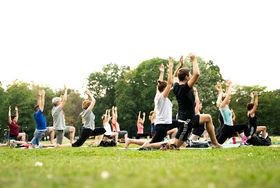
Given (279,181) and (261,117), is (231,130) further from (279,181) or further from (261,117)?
(261,117)

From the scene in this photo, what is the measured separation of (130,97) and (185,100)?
66095 millimetres

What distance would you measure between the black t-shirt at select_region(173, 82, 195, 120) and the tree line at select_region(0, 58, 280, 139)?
5175 centimetres

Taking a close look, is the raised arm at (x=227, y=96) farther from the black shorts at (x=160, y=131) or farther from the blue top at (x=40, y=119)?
the blue top at (x=40, y=119)

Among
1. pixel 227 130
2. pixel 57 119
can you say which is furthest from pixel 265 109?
pixel 227 130

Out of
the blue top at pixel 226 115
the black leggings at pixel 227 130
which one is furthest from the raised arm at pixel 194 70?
the black leggings at pixel 227 130

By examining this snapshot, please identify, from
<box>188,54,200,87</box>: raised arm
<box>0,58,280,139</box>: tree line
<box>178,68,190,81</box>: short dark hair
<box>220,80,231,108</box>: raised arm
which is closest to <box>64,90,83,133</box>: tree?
<box>0,58,280,139</box>: tree line

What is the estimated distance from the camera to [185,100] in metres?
12.6

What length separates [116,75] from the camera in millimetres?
94688

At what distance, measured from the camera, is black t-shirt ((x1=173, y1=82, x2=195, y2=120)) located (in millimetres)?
12383

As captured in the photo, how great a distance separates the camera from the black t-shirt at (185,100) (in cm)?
1238

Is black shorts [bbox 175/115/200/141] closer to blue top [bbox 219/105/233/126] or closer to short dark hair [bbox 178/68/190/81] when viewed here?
short dark hair [bbox 178/68/190/81]

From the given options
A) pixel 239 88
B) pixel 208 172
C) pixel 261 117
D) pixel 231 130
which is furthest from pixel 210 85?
pixel 208 172

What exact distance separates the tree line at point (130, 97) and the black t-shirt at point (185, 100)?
51.7 meters

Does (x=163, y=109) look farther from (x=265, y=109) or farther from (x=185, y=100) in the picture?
(x=265, y=109)
